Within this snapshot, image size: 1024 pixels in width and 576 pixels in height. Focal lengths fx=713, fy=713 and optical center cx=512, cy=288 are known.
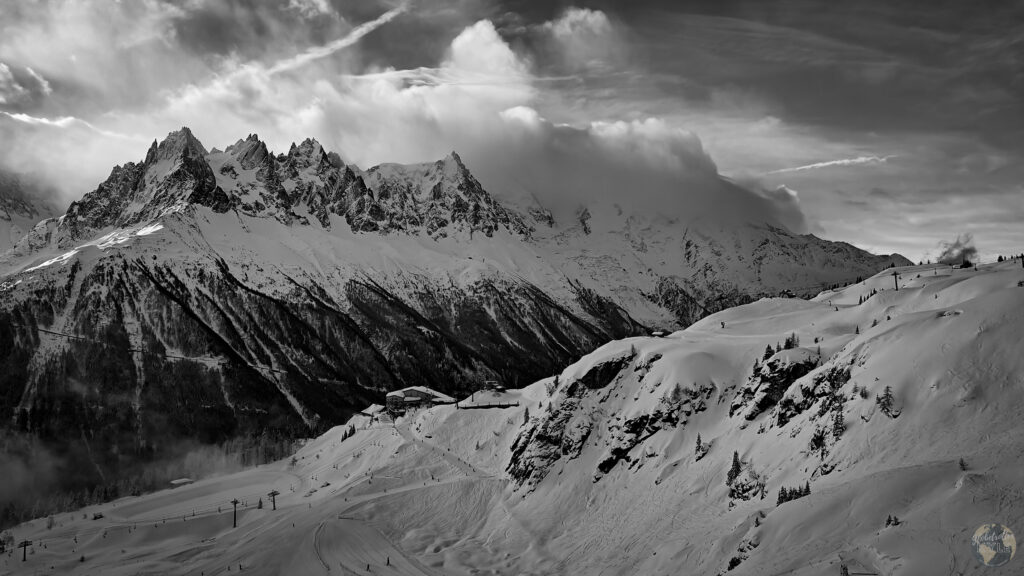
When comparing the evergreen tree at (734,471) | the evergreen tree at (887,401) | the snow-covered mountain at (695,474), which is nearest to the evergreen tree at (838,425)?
the snow-covered mountain at (695,474)

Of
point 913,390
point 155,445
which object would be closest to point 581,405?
point 913,390

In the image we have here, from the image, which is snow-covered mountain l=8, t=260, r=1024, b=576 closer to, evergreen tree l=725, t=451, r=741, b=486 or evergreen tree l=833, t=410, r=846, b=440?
evergreen tree l=833, t=410, r=846, b=440

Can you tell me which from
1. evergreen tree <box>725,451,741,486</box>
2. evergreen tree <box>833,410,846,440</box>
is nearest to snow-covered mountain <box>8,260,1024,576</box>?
evergreen tree <box>833,410,846,440</box>

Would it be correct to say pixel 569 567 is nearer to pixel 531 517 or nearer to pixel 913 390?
pixel 531 517

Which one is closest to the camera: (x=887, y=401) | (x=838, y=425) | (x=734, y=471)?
(x=887, y=401)

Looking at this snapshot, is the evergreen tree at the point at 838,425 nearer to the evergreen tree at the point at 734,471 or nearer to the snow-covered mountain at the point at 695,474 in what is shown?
the snow-covered mountain at the point at 695,474

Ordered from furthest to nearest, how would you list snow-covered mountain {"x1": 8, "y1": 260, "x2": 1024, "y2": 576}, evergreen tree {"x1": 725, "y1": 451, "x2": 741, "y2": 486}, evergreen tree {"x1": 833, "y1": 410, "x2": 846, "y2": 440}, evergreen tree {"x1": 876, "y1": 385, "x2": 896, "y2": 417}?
evergreen tree {"x1": 725, "y1": 451, "x2": 741, "y2": 486} → evergreen tree {"x1": 833, "y1": 410, "x2": 846, "y2": 440} → evergreen tree {"x1": 876, "y1": 385, "x2": 896, "y2": 417} → snow-covered mountain {"x1": 8, "y1": 260, "x2": 1024, "y2": 576}

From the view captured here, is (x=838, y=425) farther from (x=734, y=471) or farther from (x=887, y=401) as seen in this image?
(x=734, y=471)

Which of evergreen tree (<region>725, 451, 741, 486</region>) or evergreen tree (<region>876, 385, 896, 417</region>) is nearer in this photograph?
evergreen tree (<region>876, 385, 896, 417</region>)

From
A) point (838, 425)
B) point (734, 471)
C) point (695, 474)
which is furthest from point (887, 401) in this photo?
point (695, 474)
